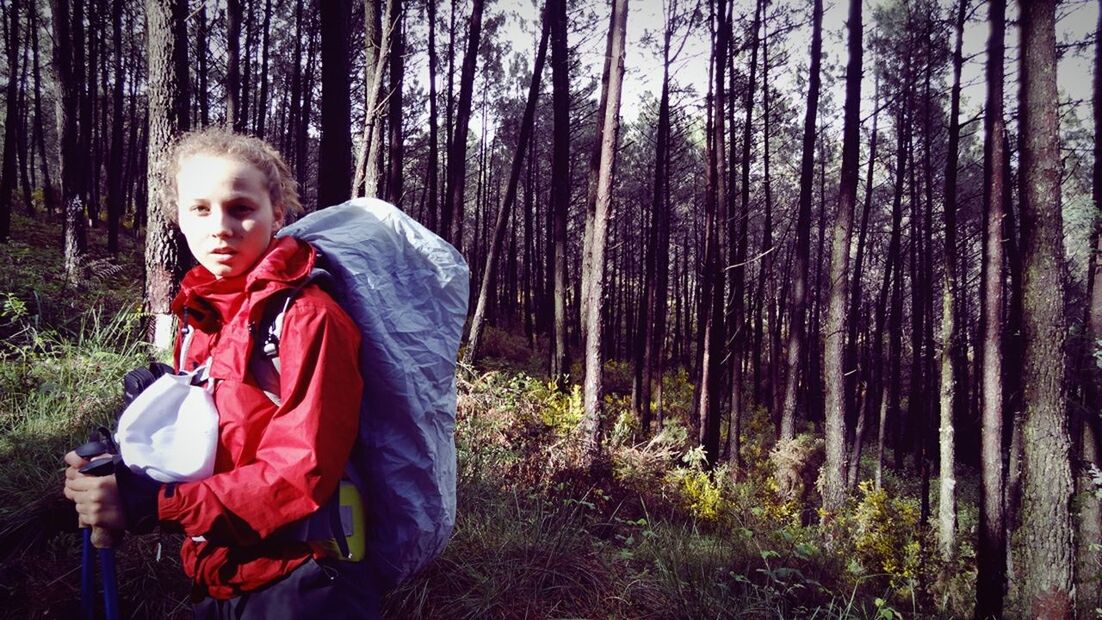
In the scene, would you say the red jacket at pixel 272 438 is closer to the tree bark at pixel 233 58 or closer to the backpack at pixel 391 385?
the backpack at pixel 391 385

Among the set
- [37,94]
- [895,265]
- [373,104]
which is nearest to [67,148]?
[373,104]

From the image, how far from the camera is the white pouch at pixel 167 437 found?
1204 mm

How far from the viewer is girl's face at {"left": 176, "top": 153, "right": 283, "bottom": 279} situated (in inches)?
55.8

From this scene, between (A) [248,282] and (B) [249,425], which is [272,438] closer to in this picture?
(B) [249,425]

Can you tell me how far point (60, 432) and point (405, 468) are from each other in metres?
3.81

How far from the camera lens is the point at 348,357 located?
47.8 inches

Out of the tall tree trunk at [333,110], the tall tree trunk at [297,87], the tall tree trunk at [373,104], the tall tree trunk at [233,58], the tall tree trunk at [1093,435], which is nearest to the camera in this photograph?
the tall tree trunk at [333,110]

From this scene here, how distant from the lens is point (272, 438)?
1.18 meters

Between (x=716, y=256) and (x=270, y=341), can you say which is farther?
(x=716, y=256)

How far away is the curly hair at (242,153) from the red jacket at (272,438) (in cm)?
29

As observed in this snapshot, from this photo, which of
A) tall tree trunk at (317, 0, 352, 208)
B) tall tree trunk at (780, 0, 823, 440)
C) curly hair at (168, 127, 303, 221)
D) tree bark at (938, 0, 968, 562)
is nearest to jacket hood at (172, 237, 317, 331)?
curly hair at (168, 127, 303, 221)

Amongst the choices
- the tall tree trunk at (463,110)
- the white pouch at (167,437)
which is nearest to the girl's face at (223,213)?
the white pouch at (167,437)

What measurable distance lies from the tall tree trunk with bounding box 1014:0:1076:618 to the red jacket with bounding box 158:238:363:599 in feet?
24.1

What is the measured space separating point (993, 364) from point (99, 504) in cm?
1080
